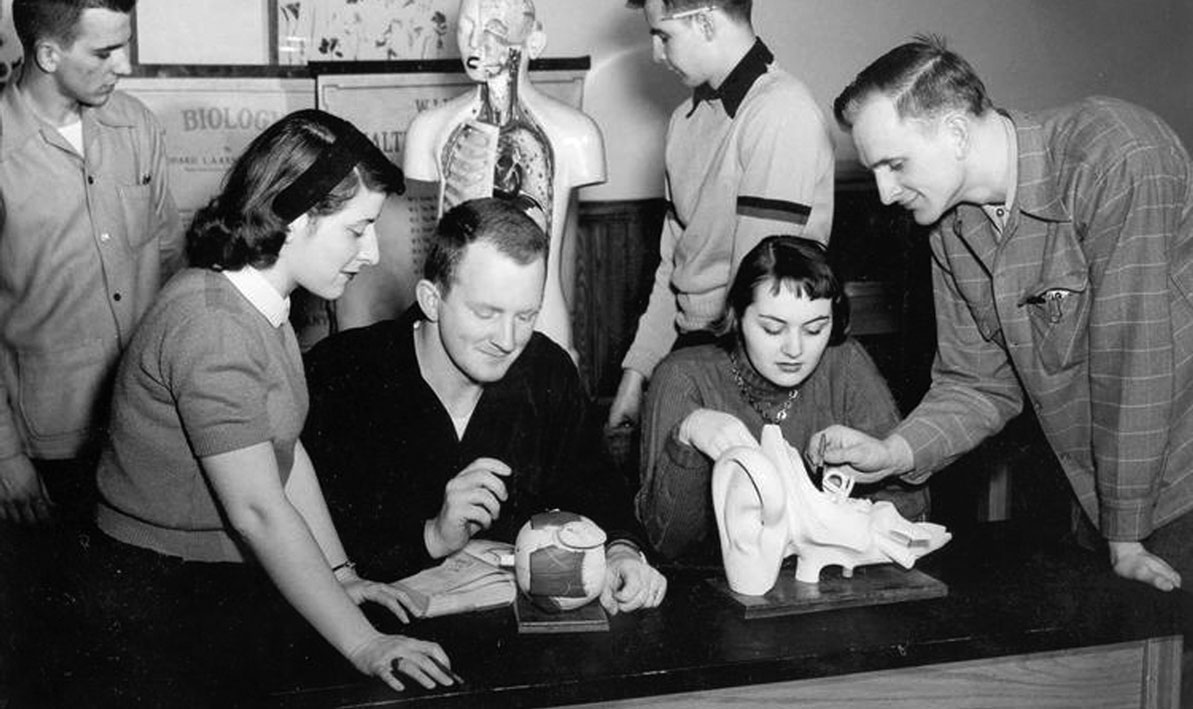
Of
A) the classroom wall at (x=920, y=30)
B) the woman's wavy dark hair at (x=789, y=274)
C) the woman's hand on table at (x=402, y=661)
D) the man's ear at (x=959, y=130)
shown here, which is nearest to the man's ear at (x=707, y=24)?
the woman's wavy dark hair at (x=789, y=274)

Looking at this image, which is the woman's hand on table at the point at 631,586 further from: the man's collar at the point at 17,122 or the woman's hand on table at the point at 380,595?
the man's collar at the point at 17,122

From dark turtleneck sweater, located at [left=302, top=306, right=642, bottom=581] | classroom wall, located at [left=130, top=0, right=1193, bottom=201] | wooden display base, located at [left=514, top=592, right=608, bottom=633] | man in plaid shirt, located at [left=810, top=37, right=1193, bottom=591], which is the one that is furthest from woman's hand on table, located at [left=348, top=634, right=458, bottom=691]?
classroom wall, located at [left=130, top=0, right=1193, bottom=201]

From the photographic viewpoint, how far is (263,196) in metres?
1.37

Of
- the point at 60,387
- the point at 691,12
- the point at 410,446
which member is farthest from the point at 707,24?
the point at 60,387

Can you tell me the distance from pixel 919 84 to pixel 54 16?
1.18 metres

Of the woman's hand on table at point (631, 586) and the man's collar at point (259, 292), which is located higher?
the man's collar at point (259, 292)

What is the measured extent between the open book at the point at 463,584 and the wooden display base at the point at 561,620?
0.17ft

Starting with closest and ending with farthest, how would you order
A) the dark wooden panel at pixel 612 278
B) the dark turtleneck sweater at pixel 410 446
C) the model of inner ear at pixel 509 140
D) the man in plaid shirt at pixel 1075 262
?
the man in plaid shirt at pixel 1075 262 → the dark turtleneck sweater at pixel 410 446 → the model of inner ear at pixel 509 140 → the dark wooden panel at pixel 612 278

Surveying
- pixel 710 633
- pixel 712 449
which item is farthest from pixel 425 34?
pixel 710 633

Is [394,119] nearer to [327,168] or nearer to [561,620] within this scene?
[327,168]

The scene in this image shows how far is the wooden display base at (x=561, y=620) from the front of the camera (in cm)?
132

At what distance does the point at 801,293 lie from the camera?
5.38 ft

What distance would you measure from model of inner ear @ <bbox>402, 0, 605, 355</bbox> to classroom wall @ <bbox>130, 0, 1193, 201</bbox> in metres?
0.85

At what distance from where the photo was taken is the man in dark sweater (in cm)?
153
